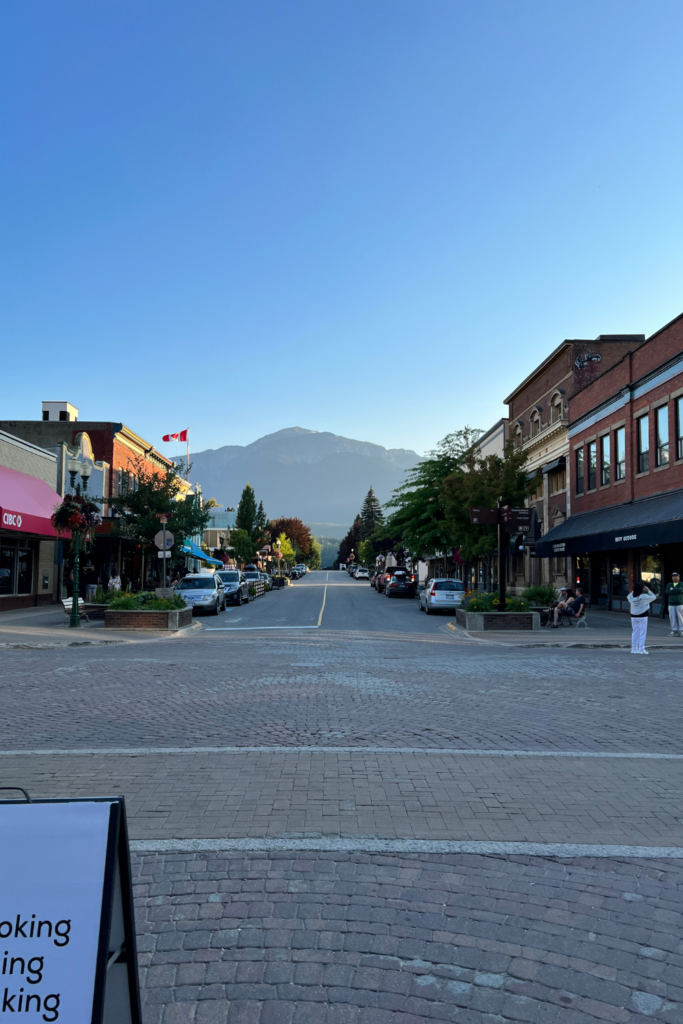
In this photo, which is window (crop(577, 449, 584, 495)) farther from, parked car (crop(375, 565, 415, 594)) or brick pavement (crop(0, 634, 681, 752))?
brick pavement (crop(0, 634, 681, 752))

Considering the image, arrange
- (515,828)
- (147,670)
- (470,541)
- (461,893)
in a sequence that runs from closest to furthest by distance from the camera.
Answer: (461,893), (515,828), (147,670), (470,541)

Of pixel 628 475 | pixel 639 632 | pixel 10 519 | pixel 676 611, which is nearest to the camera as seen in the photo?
pixel 639 632

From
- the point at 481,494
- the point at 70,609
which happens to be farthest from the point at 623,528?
the point at 70,609

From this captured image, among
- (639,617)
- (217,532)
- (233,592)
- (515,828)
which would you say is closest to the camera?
(515,828)

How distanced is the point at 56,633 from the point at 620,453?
22465 millimetres

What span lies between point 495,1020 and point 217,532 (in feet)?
337

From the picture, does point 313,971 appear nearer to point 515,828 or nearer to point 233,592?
point 515,828

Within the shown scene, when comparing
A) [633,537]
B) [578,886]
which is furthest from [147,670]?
[633,537]

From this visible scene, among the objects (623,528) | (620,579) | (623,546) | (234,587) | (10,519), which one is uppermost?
(10,519)

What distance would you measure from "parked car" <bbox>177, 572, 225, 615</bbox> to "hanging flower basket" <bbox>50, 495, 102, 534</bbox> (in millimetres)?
6872

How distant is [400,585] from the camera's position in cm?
4669

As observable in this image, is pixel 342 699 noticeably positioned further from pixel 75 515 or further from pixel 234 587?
pixel 234 587

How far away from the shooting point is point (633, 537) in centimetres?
2603

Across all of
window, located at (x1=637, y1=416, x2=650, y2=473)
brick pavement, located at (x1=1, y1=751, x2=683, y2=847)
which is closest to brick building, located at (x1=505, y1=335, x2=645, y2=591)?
window, located at (x1=637, y1=416, x2=650, y2=473)
